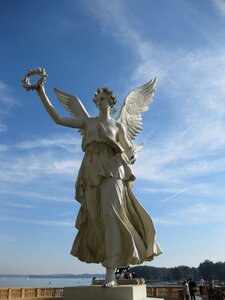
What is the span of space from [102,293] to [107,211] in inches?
47.6

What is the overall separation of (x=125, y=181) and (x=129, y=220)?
2.12 feet

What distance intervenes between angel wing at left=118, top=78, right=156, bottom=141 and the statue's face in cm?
66

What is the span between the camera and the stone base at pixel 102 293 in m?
5.02

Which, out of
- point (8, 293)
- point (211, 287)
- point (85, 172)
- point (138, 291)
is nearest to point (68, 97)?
point (85, 172)

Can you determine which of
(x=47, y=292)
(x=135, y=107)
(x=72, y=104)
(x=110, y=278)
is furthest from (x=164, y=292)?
(x=110, y=278)

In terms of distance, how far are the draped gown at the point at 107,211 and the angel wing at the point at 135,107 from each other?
112 centimetres

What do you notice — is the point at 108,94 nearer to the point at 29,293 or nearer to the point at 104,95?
the point at 104,95

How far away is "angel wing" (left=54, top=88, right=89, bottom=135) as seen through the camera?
7037 millimetres

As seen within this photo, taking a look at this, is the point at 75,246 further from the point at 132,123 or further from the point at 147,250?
the point at 132,123

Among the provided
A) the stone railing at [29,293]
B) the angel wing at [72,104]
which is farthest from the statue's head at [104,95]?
the stone railing at [29,293]

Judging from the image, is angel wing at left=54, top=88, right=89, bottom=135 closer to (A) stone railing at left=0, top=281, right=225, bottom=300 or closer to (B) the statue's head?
(B) the statue's head

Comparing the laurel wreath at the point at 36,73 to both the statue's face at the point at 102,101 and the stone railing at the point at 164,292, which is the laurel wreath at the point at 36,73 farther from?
the stone railing at the point at 164,292

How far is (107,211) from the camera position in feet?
18.9

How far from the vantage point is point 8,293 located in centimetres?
2134
